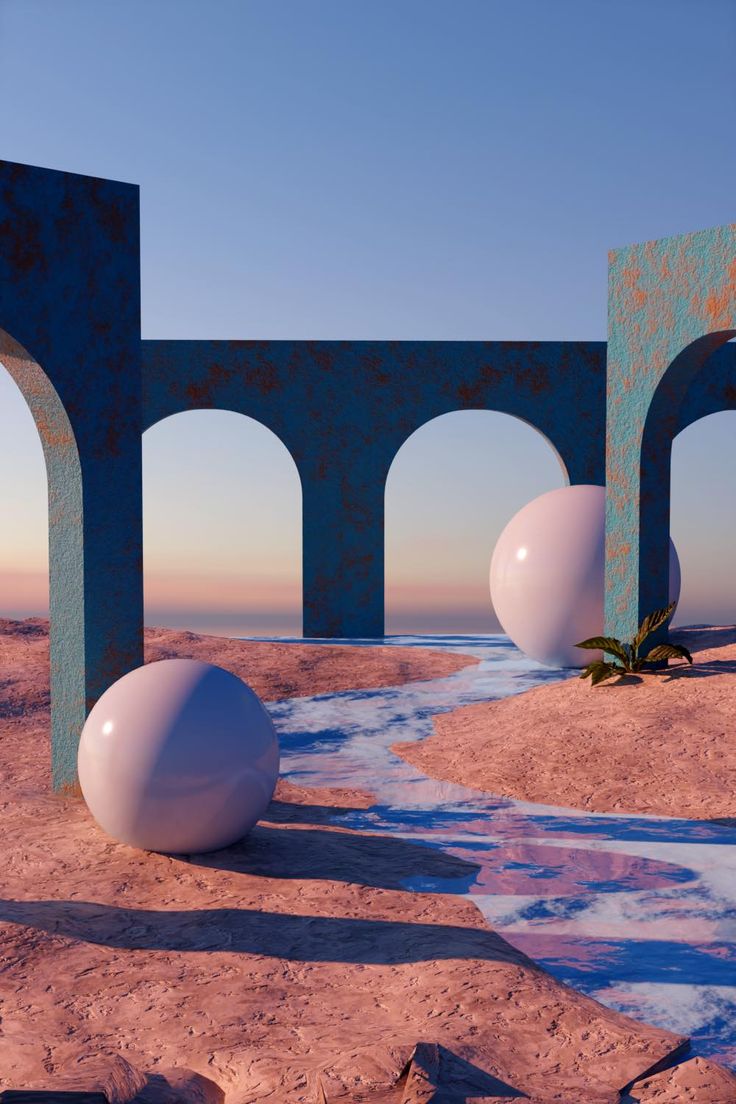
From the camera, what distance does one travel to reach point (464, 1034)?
4.55m

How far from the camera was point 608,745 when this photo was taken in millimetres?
9289

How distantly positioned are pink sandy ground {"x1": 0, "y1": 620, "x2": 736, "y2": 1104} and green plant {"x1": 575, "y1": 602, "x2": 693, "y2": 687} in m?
4.45

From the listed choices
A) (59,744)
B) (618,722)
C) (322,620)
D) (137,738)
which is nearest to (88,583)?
(59,744)

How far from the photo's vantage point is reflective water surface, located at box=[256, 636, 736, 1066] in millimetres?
5059

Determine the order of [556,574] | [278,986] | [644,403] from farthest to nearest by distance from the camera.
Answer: [556,574]
[644,403]
[278,986]

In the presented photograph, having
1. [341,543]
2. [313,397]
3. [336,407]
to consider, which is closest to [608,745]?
[341,543]

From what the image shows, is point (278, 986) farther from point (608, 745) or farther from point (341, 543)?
point (341, 543)

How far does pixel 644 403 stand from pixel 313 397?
24.8ft

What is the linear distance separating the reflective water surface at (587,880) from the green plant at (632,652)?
2.12 m

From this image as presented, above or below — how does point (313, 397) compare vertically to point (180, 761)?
above

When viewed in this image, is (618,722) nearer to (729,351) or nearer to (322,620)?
(322,620)

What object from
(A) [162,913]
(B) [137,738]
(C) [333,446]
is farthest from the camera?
(C) [333,446]

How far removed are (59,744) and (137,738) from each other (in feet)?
7.20

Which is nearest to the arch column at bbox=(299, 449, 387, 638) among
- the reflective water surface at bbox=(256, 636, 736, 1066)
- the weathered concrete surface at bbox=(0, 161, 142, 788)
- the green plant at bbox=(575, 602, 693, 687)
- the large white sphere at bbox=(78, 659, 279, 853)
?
the green plant at bbox=(575, 602, 693, 687)
